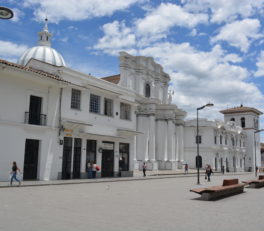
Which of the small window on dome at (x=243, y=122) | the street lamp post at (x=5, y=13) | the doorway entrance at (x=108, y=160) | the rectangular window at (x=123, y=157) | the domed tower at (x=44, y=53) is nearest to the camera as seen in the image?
the street lamp post at (x=5, y=13)

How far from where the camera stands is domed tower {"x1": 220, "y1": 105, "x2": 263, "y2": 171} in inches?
2714

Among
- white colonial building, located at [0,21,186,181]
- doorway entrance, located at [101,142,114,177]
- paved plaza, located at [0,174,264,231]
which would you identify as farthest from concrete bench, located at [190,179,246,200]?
doorway entrance, located at [101,142,114,177]

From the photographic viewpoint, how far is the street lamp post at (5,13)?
30.0 ft

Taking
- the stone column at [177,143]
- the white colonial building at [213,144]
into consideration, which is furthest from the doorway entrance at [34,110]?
the white colonial building at [213,144]

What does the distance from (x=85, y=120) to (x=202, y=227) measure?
60.4 ft

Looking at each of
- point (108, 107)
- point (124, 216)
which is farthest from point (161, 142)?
point (124, 216)

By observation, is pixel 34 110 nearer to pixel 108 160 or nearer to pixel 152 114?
pixel 108 160

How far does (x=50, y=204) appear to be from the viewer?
1055 cm

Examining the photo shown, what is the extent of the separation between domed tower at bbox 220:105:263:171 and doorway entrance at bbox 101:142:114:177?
→ 4784cm

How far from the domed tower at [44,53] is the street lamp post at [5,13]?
3086cm

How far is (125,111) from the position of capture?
29641mm

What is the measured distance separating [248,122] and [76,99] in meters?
53.6

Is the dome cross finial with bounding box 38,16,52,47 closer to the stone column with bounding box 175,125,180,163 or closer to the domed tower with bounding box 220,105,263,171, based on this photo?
the stone column with bounding box 175,125,180,163

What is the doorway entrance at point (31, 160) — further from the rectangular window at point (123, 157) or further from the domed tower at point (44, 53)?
the domed tower at point (44, 53)
